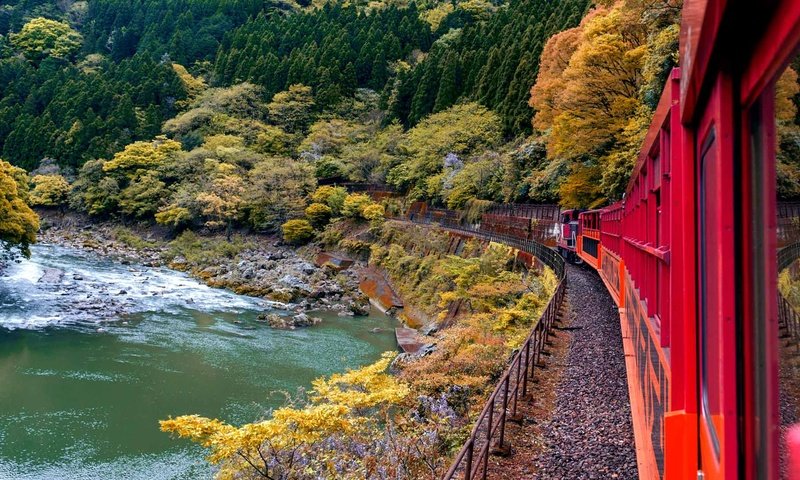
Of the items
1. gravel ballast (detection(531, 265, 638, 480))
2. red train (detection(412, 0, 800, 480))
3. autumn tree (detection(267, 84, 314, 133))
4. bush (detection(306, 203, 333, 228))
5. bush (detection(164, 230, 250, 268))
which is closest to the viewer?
red train (detection(412, 0, 800, 480))

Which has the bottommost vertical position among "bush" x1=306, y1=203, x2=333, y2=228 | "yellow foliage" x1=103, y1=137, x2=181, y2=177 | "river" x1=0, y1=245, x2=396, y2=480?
"river" x1=0, y1=245, x2=396, y2=480

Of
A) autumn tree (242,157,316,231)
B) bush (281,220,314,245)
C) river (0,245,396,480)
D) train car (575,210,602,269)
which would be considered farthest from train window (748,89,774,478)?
autumn tree (242,157,316,231)

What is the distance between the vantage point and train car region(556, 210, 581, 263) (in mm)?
22234

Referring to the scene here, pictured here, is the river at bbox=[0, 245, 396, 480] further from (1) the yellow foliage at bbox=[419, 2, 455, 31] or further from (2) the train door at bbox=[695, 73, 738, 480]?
(1) the yellow foliage at bbox=[419, 2, 455, 31]

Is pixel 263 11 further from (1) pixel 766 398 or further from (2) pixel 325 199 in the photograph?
(1) pixel 766 398

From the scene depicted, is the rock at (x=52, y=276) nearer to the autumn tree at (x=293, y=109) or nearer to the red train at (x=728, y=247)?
the red train at (x=728, y=247)

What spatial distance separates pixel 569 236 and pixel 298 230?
21843 mm

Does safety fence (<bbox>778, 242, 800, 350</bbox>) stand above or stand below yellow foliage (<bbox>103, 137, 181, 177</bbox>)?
below

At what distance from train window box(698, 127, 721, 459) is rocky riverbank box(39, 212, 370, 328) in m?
21.3

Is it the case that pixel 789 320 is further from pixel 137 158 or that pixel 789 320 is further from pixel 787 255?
pixel 137 158

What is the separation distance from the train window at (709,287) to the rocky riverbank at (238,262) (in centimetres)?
2135

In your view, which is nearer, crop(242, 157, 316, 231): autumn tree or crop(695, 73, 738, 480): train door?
crop(695, 73, 738, 480): train door

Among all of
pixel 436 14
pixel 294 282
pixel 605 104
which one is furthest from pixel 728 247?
pixel 436 14

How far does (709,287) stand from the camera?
5.93 ft
